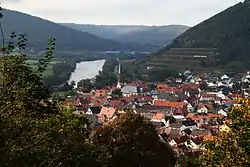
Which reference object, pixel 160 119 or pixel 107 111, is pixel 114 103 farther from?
pixel 160 119

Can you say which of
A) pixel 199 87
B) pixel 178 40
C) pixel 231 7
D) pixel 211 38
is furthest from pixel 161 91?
pixel 231 7

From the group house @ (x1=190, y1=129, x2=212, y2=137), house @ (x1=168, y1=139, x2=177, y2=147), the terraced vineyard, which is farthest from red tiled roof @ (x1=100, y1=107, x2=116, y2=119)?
the terraced vineyard

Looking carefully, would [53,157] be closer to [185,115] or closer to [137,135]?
[137,135]

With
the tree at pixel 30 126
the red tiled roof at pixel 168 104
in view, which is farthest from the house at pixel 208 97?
the tree at pixel 30 126

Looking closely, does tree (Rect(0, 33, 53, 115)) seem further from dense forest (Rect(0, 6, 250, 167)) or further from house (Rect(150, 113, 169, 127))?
house (Rect(150, 113, 169, 127))

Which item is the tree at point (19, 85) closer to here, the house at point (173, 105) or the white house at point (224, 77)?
the house at point (173, 105)

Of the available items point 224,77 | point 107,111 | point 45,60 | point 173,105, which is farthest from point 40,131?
point 224,77
